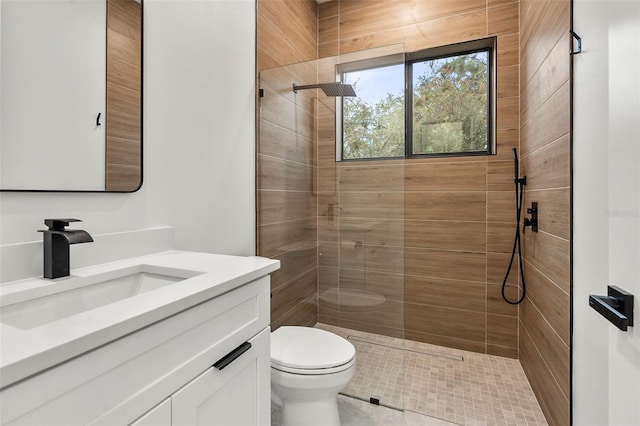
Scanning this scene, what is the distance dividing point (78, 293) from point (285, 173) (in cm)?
143

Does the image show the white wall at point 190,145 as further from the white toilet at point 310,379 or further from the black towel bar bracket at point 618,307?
the black towel bar bracket at point 618,307

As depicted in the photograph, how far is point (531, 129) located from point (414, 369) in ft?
5.65

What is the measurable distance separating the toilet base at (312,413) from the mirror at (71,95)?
1193 mm

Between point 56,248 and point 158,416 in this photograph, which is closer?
point 158,416

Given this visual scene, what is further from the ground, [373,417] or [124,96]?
[124,96]

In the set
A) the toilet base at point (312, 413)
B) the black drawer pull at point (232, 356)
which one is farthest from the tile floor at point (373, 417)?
the black drawer pull at point (232, 356)

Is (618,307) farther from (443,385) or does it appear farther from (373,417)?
(443,385)

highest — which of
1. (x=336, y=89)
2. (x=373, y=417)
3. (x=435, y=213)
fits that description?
(x=336, y=89)

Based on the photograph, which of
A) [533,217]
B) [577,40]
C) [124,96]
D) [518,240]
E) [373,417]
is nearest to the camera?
[124,96]

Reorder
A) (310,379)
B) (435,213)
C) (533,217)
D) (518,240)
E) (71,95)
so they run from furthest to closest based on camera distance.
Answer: (435,213)
(518,240)
(533,217)
(310,379)
(71,95)

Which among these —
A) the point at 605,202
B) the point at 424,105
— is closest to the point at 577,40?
the point at 605,202

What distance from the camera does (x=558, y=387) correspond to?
4.92 ft

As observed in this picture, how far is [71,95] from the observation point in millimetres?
1034

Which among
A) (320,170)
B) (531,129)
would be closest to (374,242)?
(320,170)
